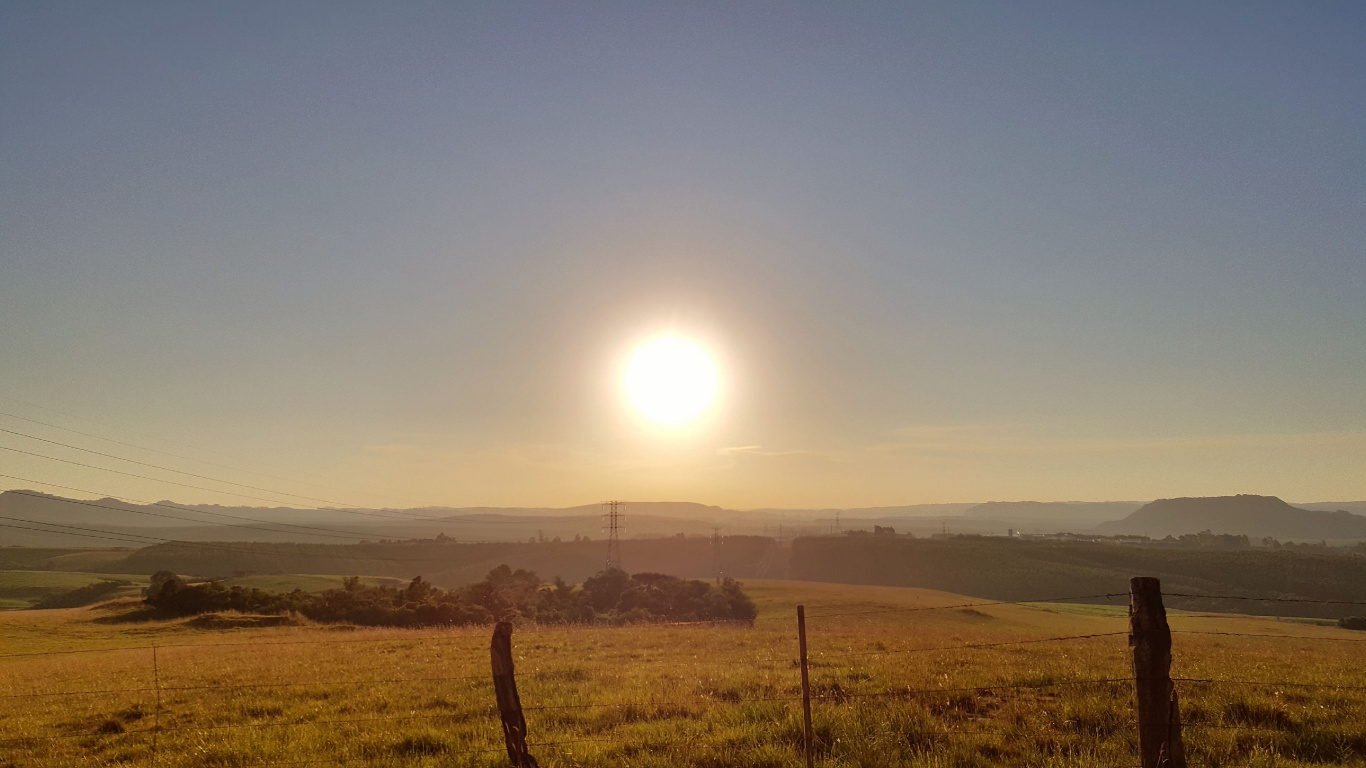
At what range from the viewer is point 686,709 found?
46.6ft

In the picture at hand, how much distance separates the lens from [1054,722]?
41.6ft

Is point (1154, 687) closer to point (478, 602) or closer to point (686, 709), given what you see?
point (686, 709)

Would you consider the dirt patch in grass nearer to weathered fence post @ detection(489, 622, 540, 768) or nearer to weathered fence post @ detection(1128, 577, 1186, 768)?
weathered fence post @ detection(489, 622, 540, 768)

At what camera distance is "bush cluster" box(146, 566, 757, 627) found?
49.7m

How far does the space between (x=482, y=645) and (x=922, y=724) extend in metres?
20.9

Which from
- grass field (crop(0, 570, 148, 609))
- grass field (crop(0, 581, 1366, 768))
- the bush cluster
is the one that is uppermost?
grass field (crop(0, 581, 1366, 768))

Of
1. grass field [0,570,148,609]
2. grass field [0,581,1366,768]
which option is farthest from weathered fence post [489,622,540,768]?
grass field [0,570,148,609]

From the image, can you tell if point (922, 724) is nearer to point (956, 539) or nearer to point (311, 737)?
point (311, 737)

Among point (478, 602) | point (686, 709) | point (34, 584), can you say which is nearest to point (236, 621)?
point (478, 602)

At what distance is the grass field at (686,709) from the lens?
11.3 metres

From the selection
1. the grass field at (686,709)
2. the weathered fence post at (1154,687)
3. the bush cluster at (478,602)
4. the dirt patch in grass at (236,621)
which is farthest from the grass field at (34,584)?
the weathered fence post at (1154,687)

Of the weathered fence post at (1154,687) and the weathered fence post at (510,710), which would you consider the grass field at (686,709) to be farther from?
the weathered fence post at (1154,687)

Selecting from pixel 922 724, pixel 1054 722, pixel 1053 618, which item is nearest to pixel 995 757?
pixel 922 724

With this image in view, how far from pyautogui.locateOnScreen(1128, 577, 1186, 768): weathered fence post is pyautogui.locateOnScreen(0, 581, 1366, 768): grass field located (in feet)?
6.32
